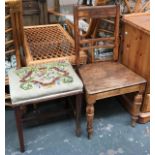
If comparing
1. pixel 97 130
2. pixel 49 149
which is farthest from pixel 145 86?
pixel 49 149

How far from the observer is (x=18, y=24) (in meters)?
1.52

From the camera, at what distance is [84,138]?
5.59 ft

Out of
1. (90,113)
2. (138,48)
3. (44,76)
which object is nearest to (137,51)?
(138,48)

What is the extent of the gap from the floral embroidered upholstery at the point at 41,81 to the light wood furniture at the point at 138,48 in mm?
548

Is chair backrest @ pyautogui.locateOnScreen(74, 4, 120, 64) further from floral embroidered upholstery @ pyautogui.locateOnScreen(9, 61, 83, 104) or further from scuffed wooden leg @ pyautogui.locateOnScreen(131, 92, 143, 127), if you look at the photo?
scuffed wooden leg @ pyautogui.locateOnScreen(131, 92, 143, 127)

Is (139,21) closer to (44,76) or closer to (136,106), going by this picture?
(136,106)

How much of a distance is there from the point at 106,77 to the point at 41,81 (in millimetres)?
490

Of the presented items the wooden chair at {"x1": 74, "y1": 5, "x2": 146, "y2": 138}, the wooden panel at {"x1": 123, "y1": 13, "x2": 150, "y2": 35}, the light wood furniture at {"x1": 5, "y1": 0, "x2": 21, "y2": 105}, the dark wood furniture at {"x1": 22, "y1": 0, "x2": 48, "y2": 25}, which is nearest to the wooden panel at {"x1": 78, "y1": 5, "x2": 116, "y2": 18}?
the wooden chair at {"x1": 74, "y1": 5, "x2": 146, "y2": 138}

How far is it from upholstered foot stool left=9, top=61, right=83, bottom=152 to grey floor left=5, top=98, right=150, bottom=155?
153mm

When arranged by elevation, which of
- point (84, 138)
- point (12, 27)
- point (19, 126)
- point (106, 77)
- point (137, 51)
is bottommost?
point (84, 138)

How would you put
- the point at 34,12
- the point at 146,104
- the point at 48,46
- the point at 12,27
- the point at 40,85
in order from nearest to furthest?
the point at 40,85, the point at 12,27, the point at 146,104, the point at 48,46, the point at 34,12

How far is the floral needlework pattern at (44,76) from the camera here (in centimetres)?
142

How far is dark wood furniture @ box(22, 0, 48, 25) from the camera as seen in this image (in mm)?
2646
